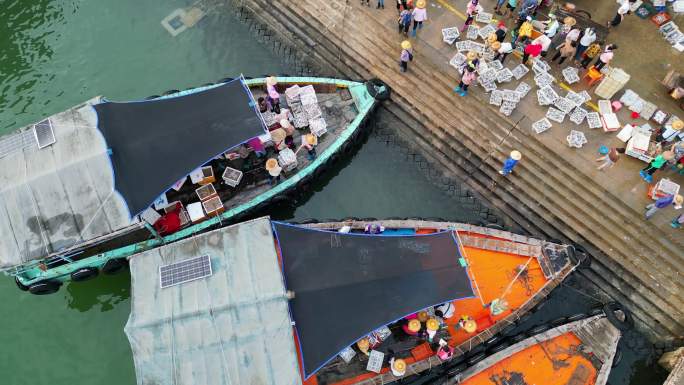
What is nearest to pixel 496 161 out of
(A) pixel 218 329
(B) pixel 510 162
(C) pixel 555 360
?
(B) pixel 510 162

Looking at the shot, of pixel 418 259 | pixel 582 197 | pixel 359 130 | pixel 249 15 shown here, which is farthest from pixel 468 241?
pixel 249 15

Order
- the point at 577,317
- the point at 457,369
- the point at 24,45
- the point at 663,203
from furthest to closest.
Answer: the point at 24,45, the point at 663,203, the point at 577,317, the point at 457,369

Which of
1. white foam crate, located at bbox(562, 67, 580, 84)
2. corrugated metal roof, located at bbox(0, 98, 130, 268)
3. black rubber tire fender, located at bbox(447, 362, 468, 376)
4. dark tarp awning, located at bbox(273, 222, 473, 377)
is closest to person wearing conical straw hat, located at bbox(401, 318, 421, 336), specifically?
dark tarp awning, located at bbox(273, 222, 473, 377)

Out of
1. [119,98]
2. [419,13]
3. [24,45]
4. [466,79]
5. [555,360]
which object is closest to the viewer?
[555,360]

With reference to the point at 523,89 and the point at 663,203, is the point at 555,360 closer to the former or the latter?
the point at 663,203

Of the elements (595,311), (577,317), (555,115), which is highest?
(555,115)

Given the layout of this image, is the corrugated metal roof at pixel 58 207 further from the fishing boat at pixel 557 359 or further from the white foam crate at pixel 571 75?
the white foam crate at pixel 571 75
